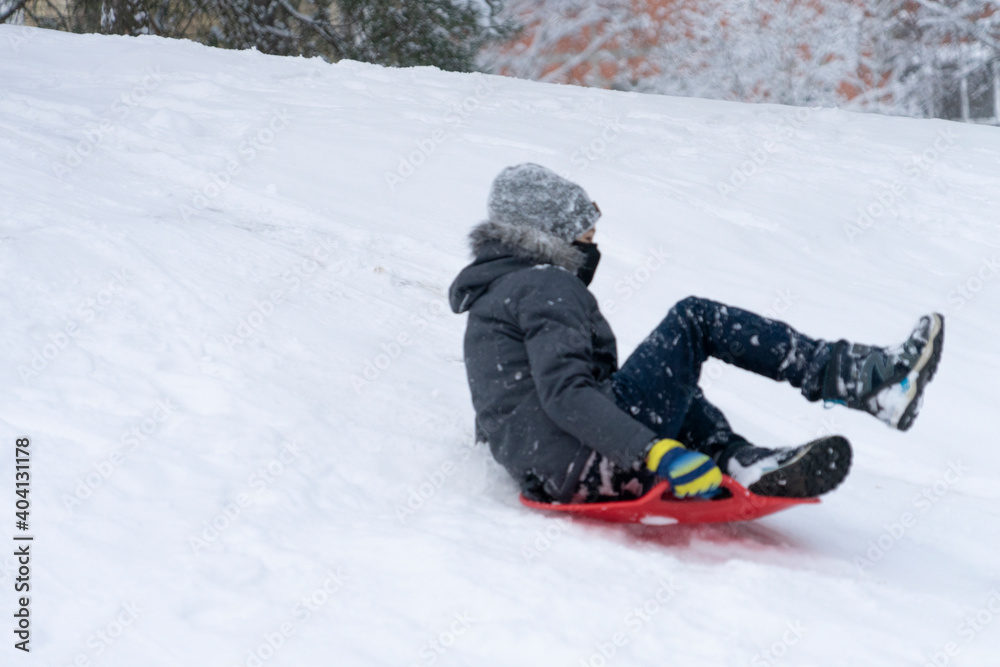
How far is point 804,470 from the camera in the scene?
→ 1.96 metres

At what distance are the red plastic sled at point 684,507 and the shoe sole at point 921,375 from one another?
0.82 ft

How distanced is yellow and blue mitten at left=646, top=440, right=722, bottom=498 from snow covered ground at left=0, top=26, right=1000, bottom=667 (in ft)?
0.56

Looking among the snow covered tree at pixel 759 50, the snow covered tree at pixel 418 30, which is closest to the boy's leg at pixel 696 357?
the snow covered tree at pixel 418 30

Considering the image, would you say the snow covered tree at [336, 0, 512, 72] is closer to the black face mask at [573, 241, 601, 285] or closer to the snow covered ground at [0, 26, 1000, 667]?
the snow covered ground at [0, 26, 1000, 667]

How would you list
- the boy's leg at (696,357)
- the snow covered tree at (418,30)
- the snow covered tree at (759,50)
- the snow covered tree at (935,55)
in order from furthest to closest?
the snow covered tree at (759,50)
the snow covered tree at (935,55)
the snow covered tree at (418,30)
the boy's leg at (696,357)

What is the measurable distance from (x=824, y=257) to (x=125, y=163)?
3.56 meters

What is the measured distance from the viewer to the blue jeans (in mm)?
2113

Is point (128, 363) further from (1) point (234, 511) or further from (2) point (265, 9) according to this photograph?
(2) point (265, 9)

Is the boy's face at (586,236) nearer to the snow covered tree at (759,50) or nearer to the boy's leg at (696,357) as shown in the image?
the boy's leg at (696,357)

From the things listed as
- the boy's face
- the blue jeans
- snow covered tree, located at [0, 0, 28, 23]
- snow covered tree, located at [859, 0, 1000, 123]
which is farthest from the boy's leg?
snow covered tree, located at [859, 0, 1000, 123]

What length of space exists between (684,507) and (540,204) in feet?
2.49

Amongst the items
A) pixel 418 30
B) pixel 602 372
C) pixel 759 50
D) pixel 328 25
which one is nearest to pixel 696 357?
pixel 602 372

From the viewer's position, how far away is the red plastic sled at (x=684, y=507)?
1.98 meters

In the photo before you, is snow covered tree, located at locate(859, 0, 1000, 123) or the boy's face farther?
snow covered tree, located at locate(859, 0, 1000, 123)
